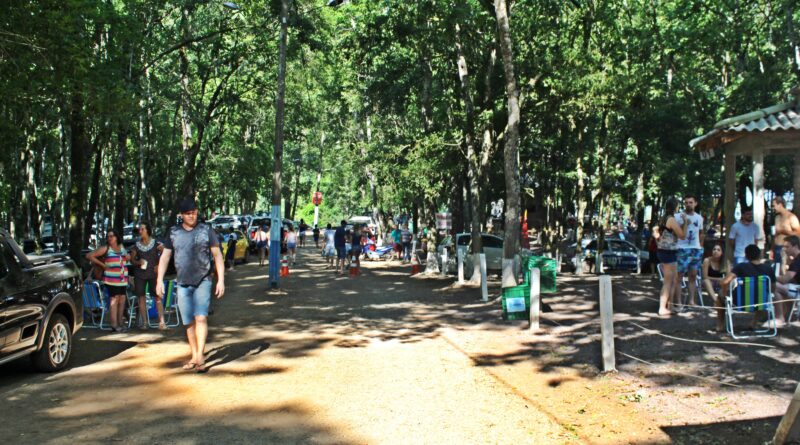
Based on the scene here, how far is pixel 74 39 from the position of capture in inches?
552

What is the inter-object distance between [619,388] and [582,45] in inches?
594

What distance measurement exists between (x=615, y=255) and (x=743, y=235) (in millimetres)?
17237

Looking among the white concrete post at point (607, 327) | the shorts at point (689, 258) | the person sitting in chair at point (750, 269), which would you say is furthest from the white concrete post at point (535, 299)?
the white concrete post at point (607, 327)

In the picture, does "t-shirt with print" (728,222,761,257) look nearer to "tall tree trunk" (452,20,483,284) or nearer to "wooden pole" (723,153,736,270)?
"wooden pole" (723,153,736,270)

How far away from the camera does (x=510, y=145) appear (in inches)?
605

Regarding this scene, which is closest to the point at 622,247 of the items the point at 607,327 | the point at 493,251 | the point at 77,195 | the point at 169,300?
the point at 493,251

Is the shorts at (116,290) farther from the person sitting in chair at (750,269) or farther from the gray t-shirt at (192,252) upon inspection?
the person sitting in chair at (750,269)

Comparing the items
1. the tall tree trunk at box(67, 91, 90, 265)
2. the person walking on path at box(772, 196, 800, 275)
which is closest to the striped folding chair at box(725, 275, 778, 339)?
the person walking on path at box(772, 196, 800, 275)

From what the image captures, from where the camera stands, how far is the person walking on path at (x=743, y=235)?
11.9m

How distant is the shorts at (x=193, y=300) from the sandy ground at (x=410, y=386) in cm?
71

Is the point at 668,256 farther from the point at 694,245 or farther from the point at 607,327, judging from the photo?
the point at 607,327

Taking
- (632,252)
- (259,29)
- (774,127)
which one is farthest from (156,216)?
(774,127)

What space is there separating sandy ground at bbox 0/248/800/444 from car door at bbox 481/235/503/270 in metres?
11.2

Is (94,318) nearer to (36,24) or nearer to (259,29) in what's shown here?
(36,24)
